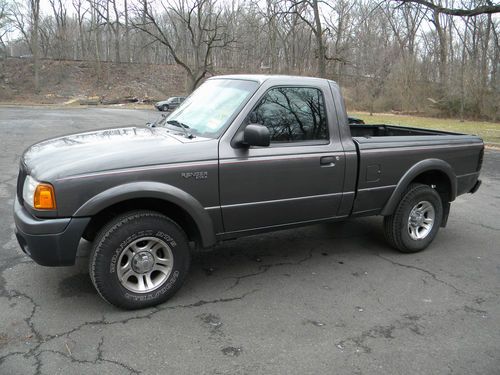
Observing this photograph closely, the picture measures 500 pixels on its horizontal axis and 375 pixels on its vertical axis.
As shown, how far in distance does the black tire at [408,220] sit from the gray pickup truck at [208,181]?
15mm

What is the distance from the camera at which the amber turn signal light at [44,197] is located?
321 centimetres

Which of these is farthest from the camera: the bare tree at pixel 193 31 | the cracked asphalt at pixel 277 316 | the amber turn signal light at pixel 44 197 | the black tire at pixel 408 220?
the bare tree at pixel 193 31

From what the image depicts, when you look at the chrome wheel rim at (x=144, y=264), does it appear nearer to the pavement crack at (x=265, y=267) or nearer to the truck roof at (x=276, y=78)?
the pavement crack at (x=265, y=267)

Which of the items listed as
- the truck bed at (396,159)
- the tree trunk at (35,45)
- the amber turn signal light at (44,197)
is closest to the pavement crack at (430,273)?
the truck bed at (396,159)

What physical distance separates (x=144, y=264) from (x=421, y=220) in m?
3.15

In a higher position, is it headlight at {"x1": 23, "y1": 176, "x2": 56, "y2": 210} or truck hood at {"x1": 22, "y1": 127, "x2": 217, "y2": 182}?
truck hood at {"x1": 22, "y1": 127, "x2": 217, "y2": 182}

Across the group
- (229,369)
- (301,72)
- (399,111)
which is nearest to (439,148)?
(229,369)

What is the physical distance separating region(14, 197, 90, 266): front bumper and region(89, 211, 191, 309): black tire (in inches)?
6.9

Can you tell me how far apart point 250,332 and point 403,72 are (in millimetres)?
37909

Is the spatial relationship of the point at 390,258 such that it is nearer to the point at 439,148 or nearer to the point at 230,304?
the point at 439,148

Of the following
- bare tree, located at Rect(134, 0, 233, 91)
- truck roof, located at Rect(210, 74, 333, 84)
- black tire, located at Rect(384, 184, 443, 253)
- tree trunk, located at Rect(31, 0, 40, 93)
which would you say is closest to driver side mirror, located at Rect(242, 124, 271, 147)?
truck roof, located at Rect(210, 74, 333, 84)

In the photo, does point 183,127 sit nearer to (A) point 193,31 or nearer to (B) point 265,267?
(B) point 265,267

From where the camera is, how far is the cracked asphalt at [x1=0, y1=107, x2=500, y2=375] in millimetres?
2994

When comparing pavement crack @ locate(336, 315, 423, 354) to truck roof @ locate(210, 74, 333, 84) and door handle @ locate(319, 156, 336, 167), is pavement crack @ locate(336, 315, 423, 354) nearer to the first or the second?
door handle @ locate(319, 156, 336, 167)
